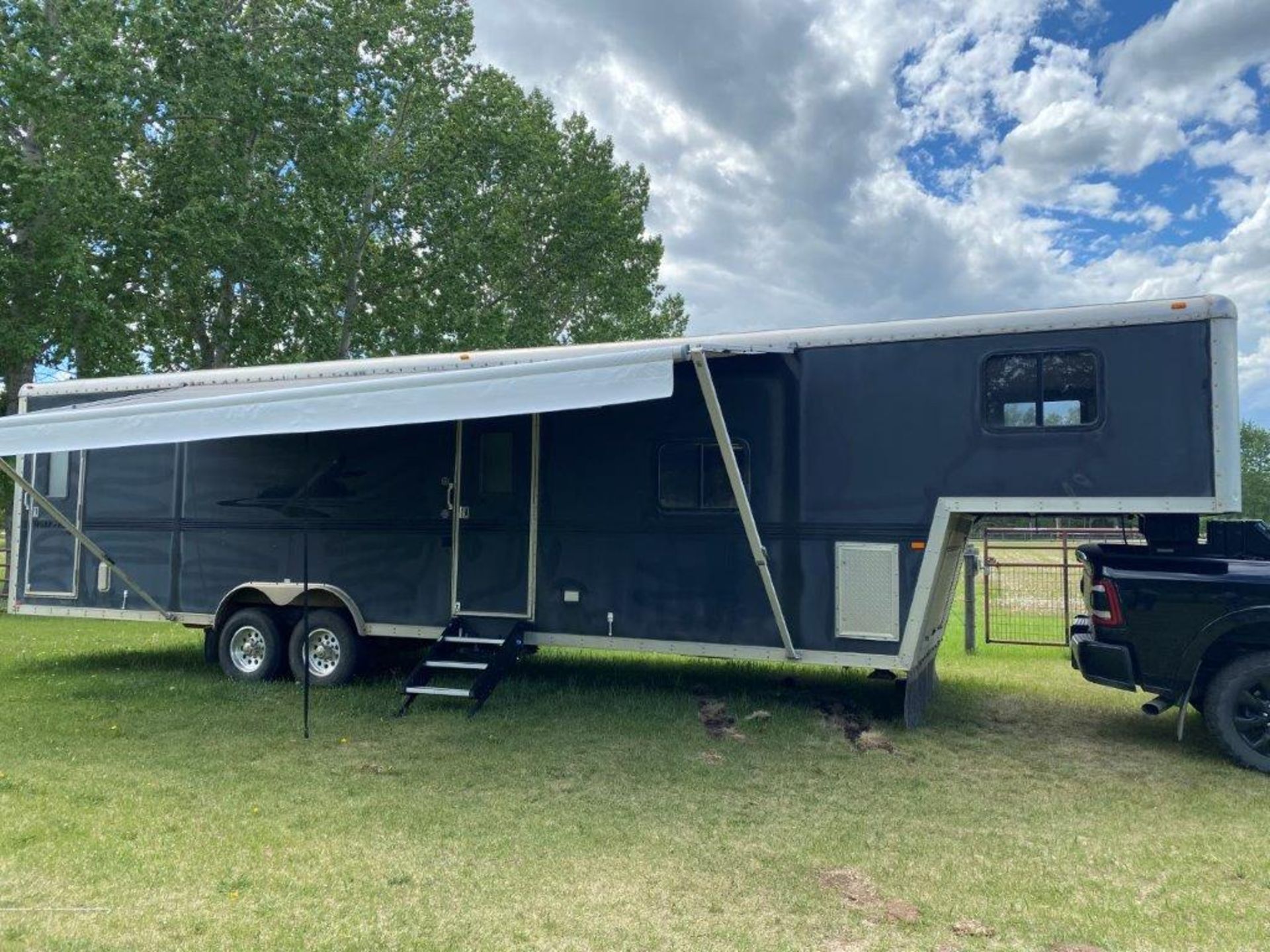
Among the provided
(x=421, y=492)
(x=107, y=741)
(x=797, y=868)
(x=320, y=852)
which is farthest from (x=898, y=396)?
(x=107, y=741)

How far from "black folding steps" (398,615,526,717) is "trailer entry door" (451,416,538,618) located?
0.13 meters

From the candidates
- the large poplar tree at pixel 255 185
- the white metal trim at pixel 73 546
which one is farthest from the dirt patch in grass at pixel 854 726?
the large poplar tree at pixel 255 185

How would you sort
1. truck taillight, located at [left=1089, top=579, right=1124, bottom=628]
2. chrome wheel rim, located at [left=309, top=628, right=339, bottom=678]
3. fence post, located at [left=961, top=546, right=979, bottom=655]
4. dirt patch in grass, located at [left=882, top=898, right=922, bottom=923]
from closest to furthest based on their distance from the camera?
dirt patch in grass, located at [left=882, top=898, right=922, bottom=923] < truck taillight, located at [left=1089, top=579, right=1124, bottom=628] < chrome wheel rim, located at [left=309, top=628, right=339, bottom=678] < fence post, located at [left=961, top=546, right=979, bottom=655]

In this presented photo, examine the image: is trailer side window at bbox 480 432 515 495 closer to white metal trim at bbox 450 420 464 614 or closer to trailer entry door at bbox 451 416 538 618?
trailer entry door at bbox 451 416 538 618

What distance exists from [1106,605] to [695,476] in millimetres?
3026

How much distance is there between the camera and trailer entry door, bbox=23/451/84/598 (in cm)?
859

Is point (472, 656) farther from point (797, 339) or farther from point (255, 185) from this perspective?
point (255, 185)

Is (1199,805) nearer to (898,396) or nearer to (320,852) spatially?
(898,396)

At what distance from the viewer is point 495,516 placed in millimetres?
7309

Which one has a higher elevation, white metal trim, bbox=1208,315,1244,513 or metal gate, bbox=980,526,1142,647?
white metal trim, bbox=1208,315,1244,513

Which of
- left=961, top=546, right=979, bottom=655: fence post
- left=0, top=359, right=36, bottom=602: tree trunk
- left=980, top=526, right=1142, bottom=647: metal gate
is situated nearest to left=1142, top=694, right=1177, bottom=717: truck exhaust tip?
left=961, top=546, right=979, bottom=655: fence post

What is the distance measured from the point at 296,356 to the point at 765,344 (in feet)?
49.8

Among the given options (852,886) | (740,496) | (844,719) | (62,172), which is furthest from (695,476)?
(62,172)

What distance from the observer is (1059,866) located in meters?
4.13
